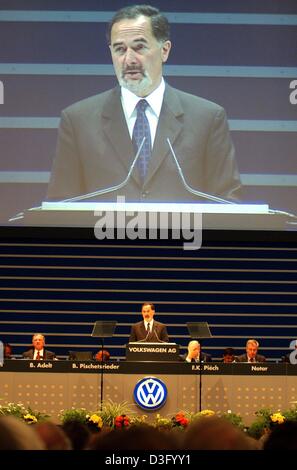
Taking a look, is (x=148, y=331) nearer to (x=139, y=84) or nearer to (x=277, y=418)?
(x=277, y=418)

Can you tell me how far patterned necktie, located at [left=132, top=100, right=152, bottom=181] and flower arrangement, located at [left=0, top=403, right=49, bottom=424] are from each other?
4.14 m

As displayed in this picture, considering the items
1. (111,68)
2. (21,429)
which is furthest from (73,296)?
(21,429)

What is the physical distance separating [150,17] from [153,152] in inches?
63.4

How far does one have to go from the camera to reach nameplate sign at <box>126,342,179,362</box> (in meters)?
6.98

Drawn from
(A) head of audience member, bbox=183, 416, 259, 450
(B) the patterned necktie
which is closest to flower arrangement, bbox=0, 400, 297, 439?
(B) the patterned necktie

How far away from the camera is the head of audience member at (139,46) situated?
991 centimetres

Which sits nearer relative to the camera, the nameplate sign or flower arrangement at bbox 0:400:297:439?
flower arrangement at bbox 0:400:297:439

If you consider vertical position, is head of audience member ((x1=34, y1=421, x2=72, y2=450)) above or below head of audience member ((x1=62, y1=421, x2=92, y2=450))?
above

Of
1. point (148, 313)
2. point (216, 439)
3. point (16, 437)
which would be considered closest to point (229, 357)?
point (148, 313)

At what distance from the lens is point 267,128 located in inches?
409

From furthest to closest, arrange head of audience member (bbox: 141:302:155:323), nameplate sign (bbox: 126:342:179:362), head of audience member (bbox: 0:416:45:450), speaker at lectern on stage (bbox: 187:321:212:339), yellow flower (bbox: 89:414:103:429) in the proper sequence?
head of audience member (bbox: 141:302:155:323), nameplate sign (bbox: 126:342:179:362), speaker at lectern on stage (bbox: 187:321:212:339), yellow flower (bbox: 89:414:103:429), head of audience member (bbox: 0:416:45:450)

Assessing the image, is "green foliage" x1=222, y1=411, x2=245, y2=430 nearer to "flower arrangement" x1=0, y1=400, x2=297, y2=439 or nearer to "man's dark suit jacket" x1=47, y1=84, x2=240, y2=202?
"flower arrangement" x1=0, y1=400, x2=297, y2=439

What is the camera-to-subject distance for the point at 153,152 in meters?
9.98
